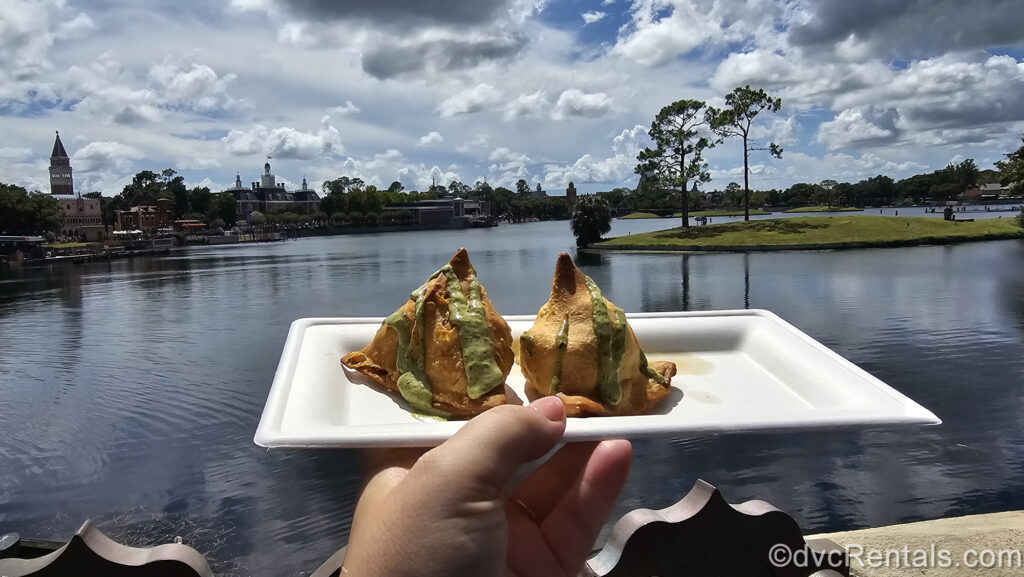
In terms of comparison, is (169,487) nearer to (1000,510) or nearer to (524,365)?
(524,365)

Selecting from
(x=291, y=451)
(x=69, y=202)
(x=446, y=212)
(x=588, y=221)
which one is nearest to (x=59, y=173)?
(x=69, y=202)

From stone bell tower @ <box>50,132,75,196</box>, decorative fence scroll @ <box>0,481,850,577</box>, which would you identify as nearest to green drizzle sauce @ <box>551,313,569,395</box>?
decorative fence scroll @ <box>0,481,850,577</box>

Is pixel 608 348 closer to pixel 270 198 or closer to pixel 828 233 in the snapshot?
pixel 828 233

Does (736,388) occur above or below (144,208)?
below

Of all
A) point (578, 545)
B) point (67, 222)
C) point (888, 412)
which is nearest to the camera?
point (578, 545)

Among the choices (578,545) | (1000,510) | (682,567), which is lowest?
(1000,510)

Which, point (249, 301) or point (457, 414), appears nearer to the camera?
point (457, 414)

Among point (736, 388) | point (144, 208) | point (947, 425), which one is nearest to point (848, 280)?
point (947, 425)

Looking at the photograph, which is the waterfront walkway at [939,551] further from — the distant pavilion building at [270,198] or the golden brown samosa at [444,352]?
the distant pavilion building at [270,198]

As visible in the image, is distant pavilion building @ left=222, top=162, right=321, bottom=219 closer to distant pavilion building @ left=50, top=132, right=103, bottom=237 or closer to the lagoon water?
distant pavilion building @ left=50, top=132, right=103, bottom=237
